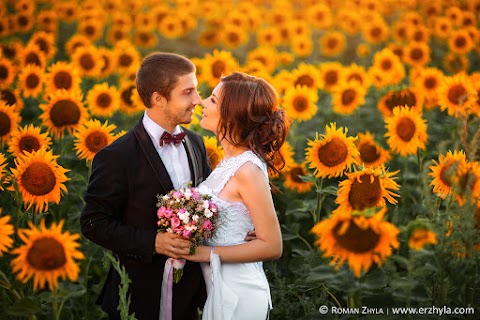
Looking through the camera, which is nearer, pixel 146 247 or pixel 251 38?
pixel 146 247

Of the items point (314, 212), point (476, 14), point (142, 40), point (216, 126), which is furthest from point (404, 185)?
point (476, 14)

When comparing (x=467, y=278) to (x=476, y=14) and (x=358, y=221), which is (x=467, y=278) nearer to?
(x=358, y=221)

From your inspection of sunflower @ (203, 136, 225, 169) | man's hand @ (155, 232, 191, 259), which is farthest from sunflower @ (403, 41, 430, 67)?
man's hand @ (155, 232, 191, 259)

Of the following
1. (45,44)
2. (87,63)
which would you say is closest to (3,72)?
(87,63)

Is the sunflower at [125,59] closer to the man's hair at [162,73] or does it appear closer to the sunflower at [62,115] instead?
the sunflower at [62,115]

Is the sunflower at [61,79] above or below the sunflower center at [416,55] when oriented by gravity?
below

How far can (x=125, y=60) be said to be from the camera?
26.1ft

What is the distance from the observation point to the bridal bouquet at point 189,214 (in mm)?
3125

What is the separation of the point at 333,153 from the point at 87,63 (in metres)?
4.10

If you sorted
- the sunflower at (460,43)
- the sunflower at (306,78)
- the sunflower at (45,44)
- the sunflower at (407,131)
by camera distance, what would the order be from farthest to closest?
the sunflower at (460,43)
the sunflower at (45,44)
the sunflower at (306,78)
the sunflower at (407,131)

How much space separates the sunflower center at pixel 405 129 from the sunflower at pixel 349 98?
5.04 feet

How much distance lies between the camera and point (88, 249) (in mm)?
4531

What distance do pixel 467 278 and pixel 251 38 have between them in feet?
32.4

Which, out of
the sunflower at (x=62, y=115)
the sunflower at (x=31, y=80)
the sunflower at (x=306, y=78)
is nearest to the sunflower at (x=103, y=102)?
the sunflower at (x=31, y=80)
